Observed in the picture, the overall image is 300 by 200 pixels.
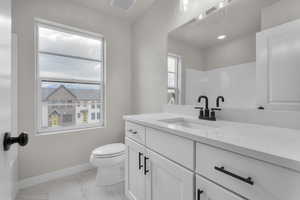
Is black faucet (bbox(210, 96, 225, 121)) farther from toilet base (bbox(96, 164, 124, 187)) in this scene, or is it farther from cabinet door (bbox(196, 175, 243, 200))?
toilet base (bbox(96, 164, 124, 187))

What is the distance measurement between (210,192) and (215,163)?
0.14m

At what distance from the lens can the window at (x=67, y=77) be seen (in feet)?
6.11

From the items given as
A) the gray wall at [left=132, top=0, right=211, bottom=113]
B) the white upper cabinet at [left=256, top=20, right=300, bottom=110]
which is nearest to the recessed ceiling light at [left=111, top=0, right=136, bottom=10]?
the gray wall at [left=132, top=0, right=211, bottom=113]

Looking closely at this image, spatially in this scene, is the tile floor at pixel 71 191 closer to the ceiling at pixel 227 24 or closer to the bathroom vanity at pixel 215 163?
the bathroom vanity at pixel 215 163

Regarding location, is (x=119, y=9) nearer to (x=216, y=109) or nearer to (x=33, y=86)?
(x=33, y=86)

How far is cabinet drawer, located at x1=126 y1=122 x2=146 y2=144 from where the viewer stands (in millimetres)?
1171

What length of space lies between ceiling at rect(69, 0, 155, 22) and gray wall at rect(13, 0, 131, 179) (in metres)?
A: 0.10

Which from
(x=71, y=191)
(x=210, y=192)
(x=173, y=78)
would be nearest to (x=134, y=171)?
(x=210, y=192)

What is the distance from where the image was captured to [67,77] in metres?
2.04

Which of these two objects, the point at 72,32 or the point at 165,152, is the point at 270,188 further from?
the point at 72,32

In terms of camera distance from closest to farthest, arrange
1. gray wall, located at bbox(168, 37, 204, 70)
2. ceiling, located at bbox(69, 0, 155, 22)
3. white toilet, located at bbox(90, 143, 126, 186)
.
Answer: gray wall, located at bbox(168, 37, 204, 70) → white toilet, located at bbox(90, 143, 126, 186) → ceiling, located at bbox(69, 0, 155, 22)

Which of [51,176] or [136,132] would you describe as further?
[51,176]

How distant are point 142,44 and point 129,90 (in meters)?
0.81

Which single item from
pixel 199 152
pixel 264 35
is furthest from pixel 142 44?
pixel 199 152
